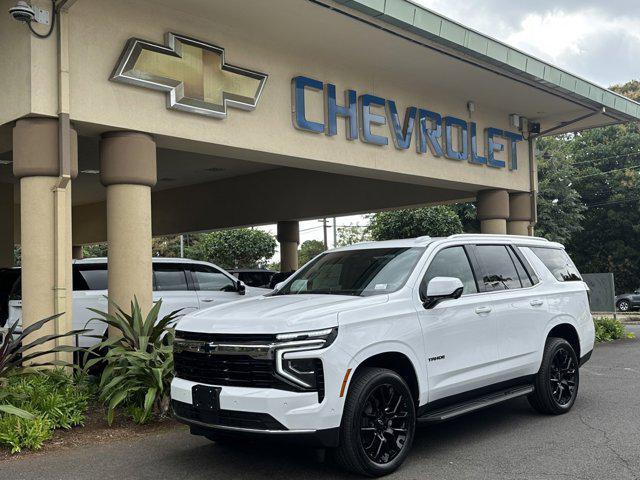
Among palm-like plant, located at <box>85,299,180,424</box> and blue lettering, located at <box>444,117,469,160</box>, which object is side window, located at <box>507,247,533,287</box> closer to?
palm-like plant, located at <box>85,299,180,424</box>

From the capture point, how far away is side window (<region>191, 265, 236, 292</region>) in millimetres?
11406

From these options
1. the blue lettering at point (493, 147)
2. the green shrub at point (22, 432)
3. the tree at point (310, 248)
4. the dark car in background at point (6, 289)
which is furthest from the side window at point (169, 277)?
the tree at point (310, 248)

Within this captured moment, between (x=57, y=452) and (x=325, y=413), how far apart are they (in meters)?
2.90

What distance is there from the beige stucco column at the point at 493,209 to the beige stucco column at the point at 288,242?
6.65m

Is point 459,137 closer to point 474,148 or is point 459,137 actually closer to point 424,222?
point 474,148

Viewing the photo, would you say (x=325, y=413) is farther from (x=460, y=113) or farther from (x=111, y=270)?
(x=460, y=113)

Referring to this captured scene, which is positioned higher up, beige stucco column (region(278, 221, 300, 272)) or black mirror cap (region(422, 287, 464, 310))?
beige stucco column (region(278, 221, 300, 272))

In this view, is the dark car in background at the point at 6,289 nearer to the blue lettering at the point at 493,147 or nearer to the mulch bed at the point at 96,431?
the mulch bed at the point at 96,431

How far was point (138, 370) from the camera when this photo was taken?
7.22 meters

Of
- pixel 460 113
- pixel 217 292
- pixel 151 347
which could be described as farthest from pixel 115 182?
pixel 460 113

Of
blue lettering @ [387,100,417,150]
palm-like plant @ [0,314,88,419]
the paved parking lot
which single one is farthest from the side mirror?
blue lettering @ [387,100,417,150]

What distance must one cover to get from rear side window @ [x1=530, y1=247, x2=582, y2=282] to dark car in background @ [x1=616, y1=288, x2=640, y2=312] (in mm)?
25743

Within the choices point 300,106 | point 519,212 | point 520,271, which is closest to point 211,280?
point 300,106

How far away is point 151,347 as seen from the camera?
7.82 metres
